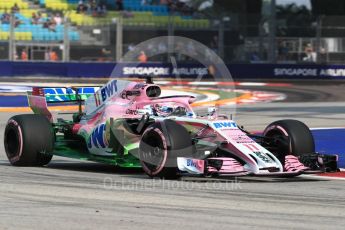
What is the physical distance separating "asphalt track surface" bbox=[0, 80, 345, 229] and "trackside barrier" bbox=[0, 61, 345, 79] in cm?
2568

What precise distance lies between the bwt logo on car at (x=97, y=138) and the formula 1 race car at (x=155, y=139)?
0.04 ft

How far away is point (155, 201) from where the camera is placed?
7957mm

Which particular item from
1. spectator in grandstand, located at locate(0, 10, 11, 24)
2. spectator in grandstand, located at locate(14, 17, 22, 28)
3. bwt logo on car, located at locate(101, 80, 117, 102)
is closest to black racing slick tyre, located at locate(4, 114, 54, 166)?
bwt logo on car, located at locate(101, 80, 117, 102)

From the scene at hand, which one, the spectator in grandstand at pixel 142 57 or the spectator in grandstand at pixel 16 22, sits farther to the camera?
the spectator in grandstand at pixel 142 57

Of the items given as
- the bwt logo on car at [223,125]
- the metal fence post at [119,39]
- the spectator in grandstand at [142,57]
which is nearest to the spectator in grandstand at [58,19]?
the metal fence post at [119,39]

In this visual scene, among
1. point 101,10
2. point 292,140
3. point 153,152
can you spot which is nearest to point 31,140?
point 153,152

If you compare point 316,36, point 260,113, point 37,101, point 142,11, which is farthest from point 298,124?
point 142,11

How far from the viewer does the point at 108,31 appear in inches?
1479

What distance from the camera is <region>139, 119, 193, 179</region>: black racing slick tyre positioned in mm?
9312

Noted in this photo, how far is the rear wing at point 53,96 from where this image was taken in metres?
12.2

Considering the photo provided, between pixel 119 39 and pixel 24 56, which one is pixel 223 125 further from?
pixel 24 56

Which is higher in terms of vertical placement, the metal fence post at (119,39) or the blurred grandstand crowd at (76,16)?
the blurred grandstand crowd at (76,16)

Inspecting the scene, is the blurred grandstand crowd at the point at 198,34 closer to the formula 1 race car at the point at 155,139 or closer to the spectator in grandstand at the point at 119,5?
the spectator in grandstand at the point at 119,5

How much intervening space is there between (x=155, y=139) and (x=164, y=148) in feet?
A: 0.90
